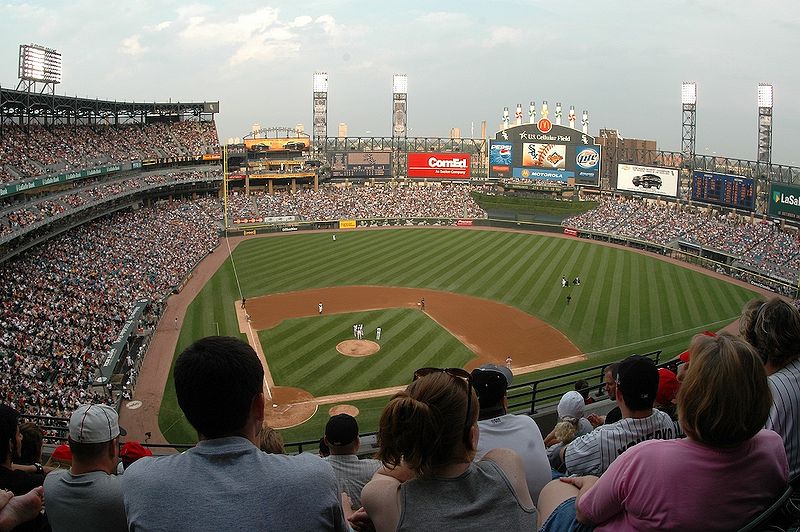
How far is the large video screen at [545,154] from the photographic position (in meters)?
63.8

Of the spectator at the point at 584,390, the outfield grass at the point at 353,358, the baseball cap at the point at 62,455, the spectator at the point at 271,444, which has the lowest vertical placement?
the outfield grass at the point at 353,358

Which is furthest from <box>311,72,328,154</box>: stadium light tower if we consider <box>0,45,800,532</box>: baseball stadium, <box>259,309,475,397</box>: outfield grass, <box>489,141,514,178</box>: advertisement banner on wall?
<box>259,309,475,397</box>: outfield grass

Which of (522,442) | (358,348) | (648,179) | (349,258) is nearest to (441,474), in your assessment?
(522,442)

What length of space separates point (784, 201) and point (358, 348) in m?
36.0

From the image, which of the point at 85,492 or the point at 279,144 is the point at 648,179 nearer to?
the point at 279,144

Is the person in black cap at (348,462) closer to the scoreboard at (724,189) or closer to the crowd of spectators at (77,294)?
the crowd of spectators at (77,294)

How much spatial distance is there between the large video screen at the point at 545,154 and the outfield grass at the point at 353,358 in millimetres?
37247

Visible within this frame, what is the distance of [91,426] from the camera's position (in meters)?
3.53

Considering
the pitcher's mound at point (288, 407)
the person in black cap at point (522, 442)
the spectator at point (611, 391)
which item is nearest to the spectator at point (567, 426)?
the spectator at point (611, 391)

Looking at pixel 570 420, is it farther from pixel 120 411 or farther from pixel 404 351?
pixel 404 351

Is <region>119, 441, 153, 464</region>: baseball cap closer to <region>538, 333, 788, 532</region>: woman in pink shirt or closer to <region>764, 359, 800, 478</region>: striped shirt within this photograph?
<region>538, 333, 788, 532</region>: woman in pink shirt

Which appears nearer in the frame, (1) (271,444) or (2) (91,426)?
(2) (91,426)

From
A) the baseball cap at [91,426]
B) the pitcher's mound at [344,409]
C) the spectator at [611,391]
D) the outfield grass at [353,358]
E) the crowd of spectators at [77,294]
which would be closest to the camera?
the baseball cap at [91,426]

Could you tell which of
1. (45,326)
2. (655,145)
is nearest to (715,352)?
(45,326)
